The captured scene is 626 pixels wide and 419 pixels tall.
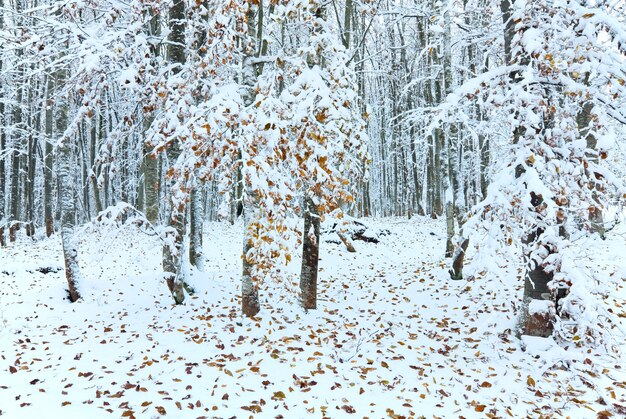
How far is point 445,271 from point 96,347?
877cm

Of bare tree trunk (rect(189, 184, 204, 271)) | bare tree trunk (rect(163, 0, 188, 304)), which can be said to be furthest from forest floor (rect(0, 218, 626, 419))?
bare tree trunk (rect(189, 184, 204, 271))

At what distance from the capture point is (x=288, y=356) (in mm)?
6051

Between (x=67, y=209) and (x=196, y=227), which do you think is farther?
(x=196, y=227)

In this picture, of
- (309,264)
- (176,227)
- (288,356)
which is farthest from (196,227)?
(288,356)

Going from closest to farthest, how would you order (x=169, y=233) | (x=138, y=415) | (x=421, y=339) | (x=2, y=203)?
(x=138, y=415) < (x=421, y=339) < (x=169, y=233) < (x=2, y=203)

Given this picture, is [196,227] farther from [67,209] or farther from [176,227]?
[67,209]

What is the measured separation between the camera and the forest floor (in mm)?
4656

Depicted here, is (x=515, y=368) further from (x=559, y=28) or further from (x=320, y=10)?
(x=320, y=10)

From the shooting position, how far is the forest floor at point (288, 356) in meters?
4.66

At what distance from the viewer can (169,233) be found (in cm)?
776

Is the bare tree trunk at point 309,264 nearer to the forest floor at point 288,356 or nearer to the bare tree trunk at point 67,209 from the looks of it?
the forest floor at point 288,356

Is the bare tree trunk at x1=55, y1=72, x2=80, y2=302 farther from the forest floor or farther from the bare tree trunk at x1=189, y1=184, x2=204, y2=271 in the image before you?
the bare tree trunk at x1=189, y1=184, x2=204, y2=271

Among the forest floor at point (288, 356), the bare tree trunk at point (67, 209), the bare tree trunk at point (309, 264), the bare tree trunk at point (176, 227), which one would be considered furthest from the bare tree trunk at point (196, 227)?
the bare tree trunk at point (309, 264)

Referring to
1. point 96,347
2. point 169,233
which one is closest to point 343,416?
point 96,347
